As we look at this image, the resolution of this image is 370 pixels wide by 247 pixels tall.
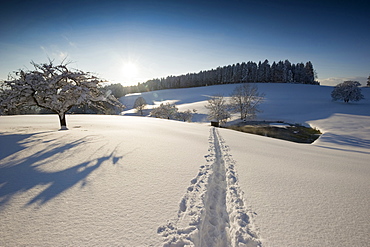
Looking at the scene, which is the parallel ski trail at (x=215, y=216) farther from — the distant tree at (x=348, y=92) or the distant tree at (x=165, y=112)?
the distant tree at (x=348, y=92)

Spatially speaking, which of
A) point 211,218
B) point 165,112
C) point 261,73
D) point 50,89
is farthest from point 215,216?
point 261,73

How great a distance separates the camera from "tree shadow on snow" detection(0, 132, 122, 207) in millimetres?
2502

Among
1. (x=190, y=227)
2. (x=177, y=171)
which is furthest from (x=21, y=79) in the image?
(x=190, y=227)

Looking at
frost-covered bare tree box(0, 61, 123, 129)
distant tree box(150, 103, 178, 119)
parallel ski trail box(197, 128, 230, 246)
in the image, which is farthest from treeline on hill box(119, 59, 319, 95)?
parallel ski trail box(197, 128, 230, 246)

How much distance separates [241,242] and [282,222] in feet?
2.74

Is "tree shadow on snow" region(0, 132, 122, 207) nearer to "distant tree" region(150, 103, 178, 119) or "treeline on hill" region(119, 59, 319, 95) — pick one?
"distant tree" region(150, 103, 178, 119)

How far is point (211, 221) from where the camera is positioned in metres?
2.64

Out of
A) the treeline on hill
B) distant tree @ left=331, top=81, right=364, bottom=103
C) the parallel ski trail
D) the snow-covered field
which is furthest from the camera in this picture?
the treeline on hill

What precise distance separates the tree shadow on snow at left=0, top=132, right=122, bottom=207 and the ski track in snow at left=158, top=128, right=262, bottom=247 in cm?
214

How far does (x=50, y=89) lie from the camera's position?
301 inches

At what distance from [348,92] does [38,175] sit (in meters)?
52.1

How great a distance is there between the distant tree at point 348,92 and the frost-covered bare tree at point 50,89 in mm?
49950

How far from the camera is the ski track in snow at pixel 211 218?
215cm

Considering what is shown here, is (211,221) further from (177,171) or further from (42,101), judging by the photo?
(42,101)
